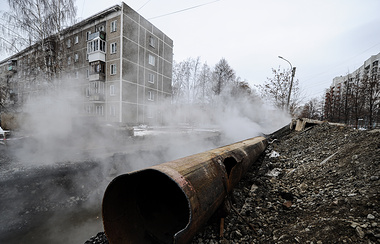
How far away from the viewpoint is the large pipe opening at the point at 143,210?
5.32 ft

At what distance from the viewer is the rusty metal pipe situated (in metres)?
1.40

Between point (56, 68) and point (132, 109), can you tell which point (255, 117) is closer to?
point (132, 109)

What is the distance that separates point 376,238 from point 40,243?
4028mm

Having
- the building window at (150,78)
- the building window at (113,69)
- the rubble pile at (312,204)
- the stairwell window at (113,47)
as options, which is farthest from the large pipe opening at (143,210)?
the stairwell window at (113,47)

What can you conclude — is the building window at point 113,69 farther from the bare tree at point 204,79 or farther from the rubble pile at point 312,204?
the rubble pile at point 312,204

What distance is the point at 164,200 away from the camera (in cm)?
203

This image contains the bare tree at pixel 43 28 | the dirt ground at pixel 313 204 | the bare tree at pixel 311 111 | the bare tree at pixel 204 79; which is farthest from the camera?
the bare tree at pixel 311 111

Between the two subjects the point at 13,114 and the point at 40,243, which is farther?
the point at 13,114

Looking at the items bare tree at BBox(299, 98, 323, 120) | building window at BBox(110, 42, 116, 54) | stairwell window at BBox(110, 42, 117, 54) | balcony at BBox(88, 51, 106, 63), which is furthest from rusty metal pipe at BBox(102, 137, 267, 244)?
bare tree at BBox(299, 98, 323, 120)

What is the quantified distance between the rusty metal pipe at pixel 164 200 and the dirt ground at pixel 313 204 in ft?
1.42

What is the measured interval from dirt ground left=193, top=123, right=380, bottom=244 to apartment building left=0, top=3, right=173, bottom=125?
8350 mm

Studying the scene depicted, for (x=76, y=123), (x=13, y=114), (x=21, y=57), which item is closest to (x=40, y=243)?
(x=76, y=123)

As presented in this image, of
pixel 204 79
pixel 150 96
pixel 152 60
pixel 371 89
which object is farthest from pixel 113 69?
pixel 371 89

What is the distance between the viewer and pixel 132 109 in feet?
44.5
